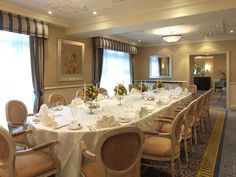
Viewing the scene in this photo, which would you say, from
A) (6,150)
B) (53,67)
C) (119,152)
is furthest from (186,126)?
(53,67)

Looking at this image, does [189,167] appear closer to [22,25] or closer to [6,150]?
[6,150]

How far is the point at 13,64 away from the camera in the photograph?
14.4 ft

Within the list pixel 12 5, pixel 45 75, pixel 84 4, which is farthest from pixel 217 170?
pixel 12 5

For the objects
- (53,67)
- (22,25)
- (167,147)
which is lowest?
(167,147)

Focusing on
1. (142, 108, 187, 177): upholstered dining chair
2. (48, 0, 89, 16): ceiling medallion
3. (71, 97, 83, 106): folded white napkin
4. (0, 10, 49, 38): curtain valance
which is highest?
(48, 0, 89, 16): ceiling medallion

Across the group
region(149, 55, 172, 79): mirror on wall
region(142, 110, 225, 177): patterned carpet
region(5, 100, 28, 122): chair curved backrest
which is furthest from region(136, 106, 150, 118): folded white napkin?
region(149, 55, 172, 79): mirror on wall

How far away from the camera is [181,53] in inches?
332

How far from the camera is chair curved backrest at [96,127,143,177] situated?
1599mm

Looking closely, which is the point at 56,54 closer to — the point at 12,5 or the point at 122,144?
the point at 12,5

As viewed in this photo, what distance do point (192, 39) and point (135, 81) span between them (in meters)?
2.89

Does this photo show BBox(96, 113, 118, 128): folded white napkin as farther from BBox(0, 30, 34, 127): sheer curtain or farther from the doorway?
the doorway

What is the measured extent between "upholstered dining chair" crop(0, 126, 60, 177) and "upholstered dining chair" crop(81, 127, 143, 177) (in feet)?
1.43

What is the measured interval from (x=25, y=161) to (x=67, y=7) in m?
3.29

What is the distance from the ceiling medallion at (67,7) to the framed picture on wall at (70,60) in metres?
1.03
